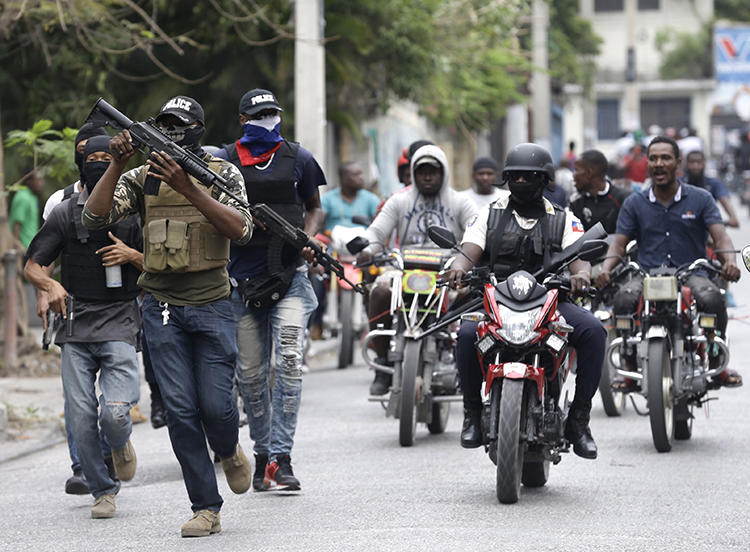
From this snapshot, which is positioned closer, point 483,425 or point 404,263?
point 483,425

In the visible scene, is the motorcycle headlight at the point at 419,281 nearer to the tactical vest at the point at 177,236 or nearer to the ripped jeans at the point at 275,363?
the ripped jeans at the point at 275,363

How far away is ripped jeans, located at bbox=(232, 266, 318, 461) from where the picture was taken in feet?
27.3

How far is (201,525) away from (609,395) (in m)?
Result: 4.88

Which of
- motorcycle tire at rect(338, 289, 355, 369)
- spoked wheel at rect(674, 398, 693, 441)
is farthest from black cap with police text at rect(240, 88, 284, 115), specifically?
motorcycle tire at rect(338, 289, 355, 369)

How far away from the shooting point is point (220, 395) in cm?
714

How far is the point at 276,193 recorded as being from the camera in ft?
27.7

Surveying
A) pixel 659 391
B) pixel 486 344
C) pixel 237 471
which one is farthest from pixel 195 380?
pixel 659 391

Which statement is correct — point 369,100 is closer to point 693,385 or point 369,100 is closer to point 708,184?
point 708,184

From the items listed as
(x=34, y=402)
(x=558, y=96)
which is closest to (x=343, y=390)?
(x=34, y=402)

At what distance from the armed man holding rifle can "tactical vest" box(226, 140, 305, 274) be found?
115cm

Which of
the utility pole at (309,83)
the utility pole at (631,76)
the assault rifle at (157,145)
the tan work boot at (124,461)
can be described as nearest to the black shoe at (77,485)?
the tan work boot at (124,461)

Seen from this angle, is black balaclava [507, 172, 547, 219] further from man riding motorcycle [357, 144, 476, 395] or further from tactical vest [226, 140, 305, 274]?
man riding motorcycle [357, 144, 476, 395]

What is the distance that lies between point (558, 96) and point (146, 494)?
47.2 metres

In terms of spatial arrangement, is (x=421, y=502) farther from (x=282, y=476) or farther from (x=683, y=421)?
(x=683, y=421)
